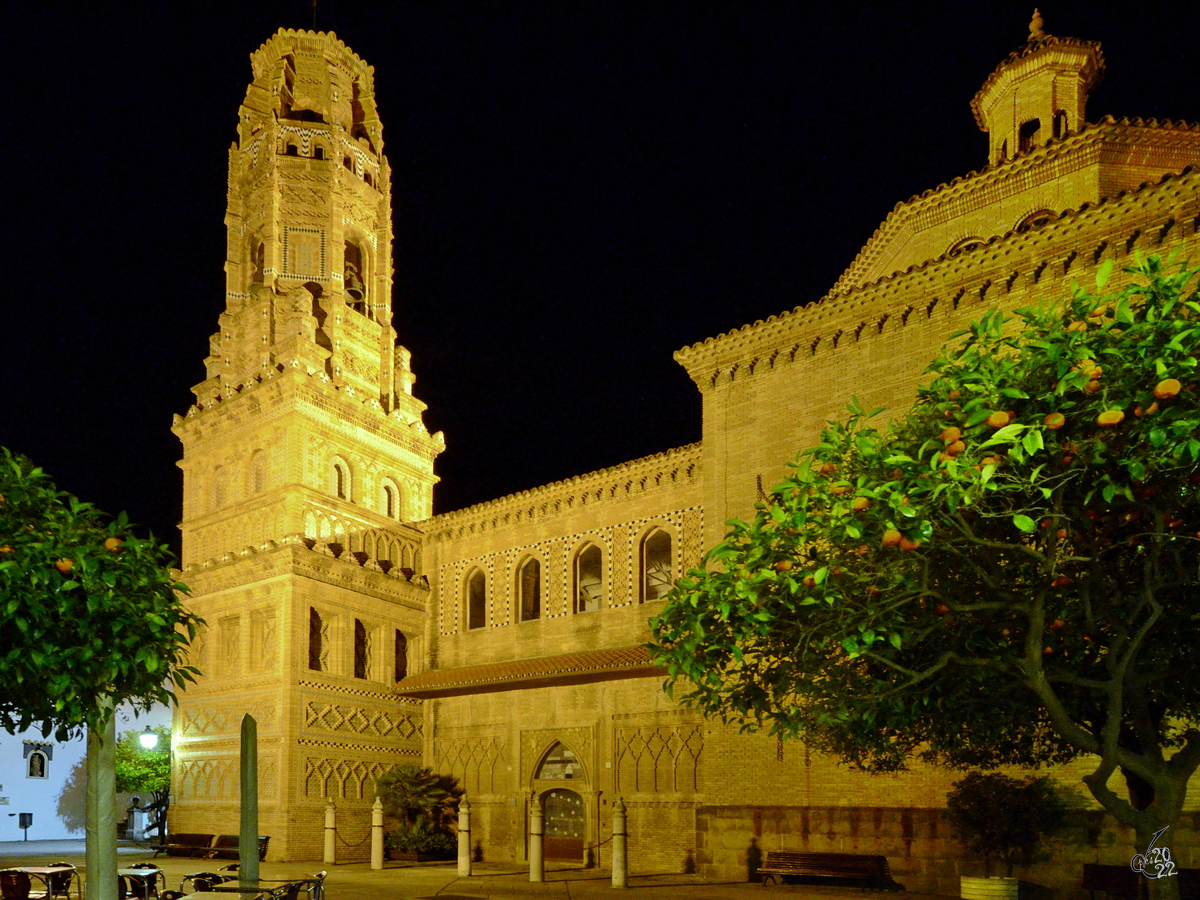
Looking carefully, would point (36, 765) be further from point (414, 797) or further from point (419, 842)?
point (419, 842)

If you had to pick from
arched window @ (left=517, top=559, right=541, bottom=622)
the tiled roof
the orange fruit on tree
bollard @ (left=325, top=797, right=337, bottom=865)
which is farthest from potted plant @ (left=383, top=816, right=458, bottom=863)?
the orange fruit on tree

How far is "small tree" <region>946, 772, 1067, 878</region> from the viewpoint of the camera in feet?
53.0

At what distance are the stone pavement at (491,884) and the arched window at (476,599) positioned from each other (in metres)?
6.04

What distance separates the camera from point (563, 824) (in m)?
26.3

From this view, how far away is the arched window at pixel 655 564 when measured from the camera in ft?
84.6

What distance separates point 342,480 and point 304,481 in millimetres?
1640

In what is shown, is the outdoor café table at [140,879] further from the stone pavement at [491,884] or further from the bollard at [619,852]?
the bollard at [619,852]

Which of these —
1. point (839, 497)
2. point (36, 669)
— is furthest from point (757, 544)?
point (36, 669)

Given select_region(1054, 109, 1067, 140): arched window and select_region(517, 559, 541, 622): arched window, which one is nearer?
select_region(1054, 109, 1067, 140): arched window

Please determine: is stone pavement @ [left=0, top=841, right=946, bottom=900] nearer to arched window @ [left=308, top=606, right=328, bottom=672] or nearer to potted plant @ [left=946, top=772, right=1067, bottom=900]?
potted plant @ [left=946, top=772, right=1067, bottom=900]

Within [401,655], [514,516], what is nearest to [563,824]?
[401,655]

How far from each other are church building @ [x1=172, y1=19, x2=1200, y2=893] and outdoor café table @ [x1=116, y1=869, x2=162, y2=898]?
8.92 metres

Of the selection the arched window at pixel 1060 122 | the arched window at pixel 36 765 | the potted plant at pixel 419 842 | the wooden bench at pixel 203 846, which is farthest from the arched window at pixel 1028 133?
the arched window at pixel 36 765

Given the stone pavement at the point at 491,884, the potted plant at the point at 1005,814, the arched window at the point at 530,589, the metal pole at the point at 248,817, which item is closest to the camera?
the metal pole at the point at 248,817
